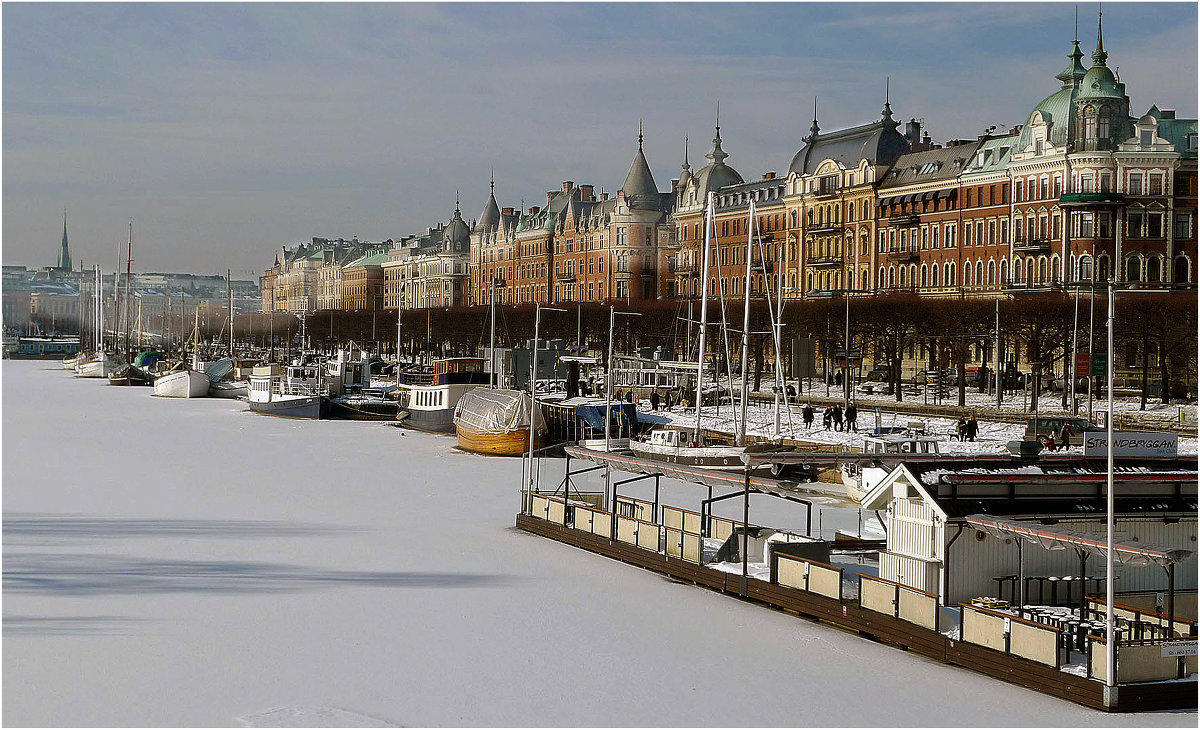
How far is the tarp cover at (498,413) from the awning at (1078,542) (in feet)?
90.7

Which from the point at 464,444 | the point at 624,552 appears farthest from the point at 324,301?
the point at 624,552

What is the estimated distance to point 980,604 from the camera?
1731cm

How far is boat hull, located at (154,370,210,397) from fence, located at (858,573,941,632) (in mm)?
69212

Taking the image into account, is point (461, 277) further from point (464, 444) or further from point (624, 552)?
point (624, 552)

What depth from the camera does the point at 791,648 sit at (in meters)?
17.8

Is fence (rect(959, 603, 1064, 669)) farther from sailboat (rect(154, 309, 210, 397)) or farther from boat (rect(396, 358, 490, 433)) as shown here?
sailboat (rect(154, 309, 210, 397))

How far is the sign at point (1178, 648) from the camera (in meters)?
15.1

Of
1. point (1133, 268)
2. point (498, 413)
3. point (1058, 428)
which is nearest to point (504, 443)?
point (498, 413)

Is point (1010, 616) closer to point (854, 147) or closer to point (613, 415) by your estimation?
point (613, 415)

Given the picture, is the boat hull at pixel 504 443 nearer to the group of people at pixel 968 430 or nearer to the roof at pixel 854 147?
the group of people at pixel 968 430

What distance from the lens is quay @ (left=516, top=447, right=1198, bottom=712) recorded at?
1510cm

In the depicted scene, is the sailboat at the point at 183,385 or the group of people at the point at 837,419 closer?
the group of people at the point at 837,419

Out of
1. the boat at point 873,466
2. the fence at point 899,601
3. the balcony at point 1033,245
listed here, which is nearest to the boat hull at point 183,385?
the balcony at point 1033,245

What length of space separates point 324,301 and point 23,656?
7192 inches
